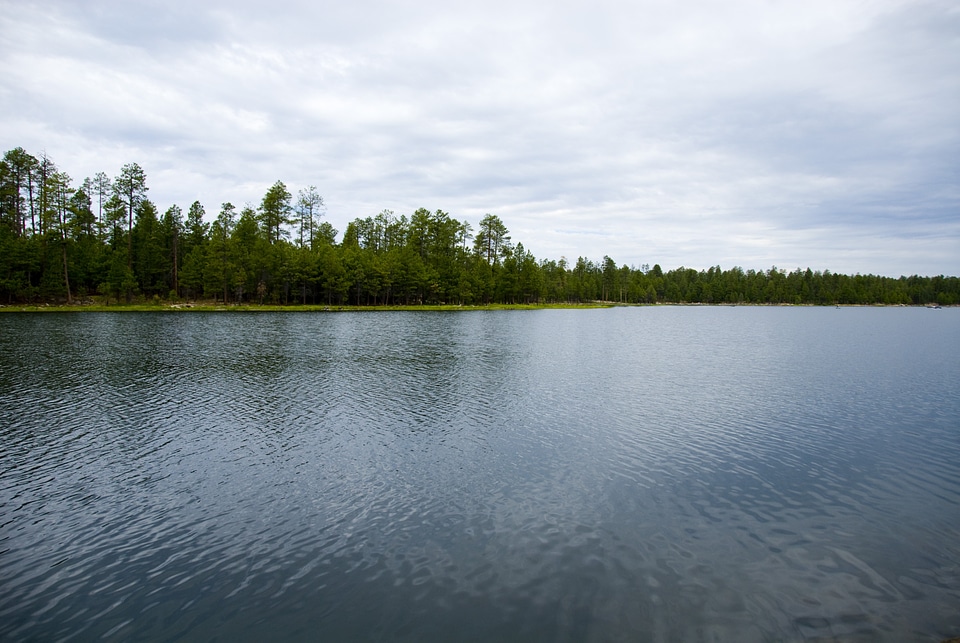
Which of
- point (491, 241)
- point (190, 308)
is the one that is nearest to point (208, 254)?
point (190, 308)

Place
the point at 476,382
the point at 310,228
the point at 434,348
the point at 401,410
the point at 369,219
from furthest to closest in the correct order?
1. the point at 369,219
2. the point at 310,228
3. the point at 434,348
4. the point at 476,382
5. the point at 401,410

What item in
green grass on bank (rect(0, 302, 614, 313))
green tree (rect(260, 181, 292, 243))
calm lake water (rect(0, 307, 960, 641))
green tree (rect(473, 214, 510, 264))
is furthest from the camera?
green tree (rect(473, 214, 510, 264))

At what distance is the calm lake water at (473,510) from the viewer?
9641 millimetres

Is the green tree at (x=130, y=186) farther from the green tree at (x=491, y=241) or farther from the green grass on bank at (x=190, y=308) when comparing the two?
the green tree at (x=491, y=241)

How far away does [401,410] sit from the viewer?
25703 millimetres

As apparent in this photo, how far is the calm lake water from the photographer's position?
380 inches

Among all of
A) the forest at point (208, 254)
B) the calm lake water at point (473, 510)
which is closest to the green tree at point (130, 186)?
the forest at point (208, 254)

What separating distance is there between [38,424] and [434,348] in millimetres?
33056

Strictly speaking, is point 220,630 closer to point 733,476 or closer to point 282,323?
point 733,476

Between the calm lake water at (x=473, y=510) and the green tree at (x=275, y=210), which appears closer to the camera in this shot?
the calm lake water at (x=473, y=510)

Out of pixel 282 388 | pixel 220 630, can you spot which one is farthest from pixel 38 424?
pixel 220 630

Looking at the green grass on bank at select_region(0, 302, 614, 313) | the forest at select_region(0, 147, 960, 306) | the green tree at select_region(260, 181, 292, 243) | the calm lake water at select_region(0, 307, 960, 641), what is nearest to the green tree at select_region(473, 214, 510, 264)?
the forest at select_region(0, 147, 960, 306)

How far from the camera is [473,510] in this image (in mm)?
14172

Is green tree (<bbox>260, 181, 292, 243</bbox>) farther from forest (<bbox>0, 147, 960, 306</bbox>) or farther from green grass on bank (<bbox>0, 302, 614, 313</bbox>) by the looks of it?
green grass on bank (<bbox>0, 302, 614, 313</bbox>)
